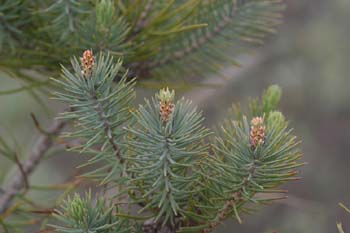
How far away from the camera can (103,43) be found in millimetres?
1110

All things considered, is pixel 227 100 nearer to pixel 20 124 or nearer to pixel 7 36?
pixel 20 124

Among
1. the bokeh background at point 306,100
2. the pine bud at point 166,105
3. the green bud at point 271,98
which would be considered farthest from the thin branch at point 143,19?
the bokeh background at point 306,100

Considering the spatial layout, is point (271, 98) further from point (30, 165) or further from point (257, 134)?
point (30, 165)

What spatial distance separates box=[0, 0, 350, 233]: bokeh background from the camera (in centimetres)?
374

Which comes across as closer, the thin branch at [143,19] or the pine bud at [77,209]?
the pine bud at [77,209]

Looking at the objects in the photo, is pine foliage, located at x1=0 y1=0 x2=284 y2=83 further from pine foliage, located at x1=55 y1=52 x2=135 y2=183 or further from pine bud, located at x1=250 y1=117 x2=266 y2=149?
pine bud, located at x1=250 y1=117 x2=266 y2=149

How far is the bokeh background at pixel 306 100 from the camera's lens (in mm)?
3738

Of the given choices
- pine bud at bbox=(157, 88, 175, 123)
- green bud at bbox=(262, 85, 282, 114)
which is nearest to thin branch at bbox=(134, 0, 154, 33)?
green bud at bbox=(262, 85, 282, 114)

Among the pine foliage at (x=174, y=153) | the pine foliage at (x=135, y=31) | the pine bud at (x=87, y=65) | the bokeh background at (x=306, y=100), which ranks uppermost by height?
the bokeh background at (x=306, y=100)

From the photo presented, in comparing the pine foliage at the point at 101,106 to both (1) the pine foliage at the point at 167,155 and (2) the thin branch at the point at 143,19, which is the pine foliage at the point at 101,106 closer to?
(1) the pine foliage at the point at 167,155

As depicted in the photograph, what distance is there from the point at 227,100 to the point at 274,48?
386 millimetres

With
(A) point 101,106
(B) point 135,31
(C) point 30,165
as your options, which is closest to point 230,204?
(A) point 101,106

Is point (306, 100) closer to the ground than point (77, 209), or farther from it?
farther from it

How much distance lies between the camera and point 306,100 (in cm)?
398
